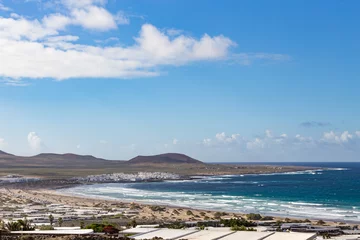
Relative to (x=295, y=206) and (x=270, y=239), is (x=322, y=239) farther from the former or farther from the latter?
(x=295, y=206)

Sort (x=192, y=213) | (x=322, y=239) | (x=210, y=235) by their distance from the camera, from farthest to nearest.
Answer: (x=192, y=213)
(x=322, y=239)
(x=210, y=235)

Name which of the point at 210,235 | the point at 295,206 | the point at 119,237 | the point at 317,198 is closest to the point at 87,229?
the point at 119,237

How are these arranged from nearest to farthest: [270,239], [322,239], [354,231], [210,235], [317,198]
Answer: [270,239] < [210,235] < [322,239] < [354,231] < [317,198]

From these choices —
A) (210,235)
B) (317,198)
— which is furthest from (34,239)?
(317,198)

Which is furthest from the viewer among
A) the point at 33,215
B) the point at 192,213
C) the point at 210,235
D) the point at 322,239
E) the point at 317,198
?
the point at 317,198

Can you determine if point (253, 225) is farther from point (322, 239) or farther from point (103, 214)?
point (103, 214)

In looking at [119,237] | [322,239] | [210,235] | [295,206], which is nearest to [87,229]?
[119,237]

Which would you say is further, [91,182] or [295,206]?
[91,182]

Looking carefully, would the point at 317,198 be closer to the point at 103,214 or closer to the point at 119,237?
the point at 103,214

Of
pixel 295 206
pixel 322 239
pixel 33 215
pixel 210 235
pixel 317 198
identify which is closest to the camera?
pixel 210 235
